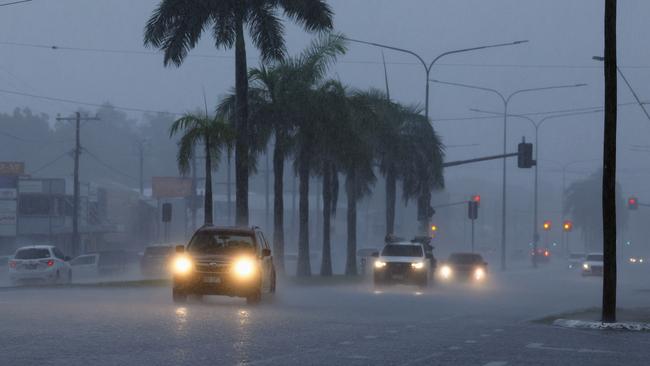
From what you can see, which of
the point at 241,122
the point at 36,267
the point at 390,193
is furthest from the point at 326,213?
the point at 36,267

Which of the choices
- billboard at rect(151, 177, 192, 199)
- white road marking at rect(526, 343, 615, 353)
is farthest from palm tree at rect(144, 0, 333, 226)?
billboard at rect(151, 177, 192, 199)

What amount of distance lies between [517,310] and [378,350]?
1413 cm

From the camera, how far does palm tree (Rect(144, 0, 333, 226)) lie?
4350cm

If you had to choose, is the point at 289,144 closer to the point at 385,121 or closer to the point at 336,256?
the point at 385,121

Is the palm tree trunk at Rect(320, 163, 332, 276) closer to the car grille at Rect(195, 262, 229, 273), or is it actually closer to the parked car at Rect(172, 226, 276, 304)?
the parked car at Rect(172, 226, 276, 304)

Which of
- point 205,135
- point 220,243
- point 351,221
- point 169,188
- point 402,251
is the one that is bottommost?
point 402,251

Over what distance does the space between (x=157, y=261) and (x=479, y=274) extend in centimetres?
1492

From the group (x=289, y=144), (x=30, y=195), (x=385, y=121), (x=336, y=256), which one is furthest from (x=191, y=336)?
(x=336, y=256)

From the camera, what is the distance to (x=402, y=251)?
4456cm

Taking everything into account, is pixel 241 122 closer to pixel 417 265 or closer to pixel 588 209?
pixel 417 265

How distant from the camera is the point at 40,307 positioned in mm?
25062

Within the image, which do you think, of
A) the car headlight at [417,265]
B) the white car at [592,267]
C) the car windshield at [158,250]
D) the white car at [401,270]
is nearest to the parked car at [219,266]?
the white car at [401,270]

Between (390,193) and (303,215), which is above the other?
(390,193)

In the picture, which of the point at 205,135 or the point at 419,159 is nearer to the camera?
the point at 205,135
